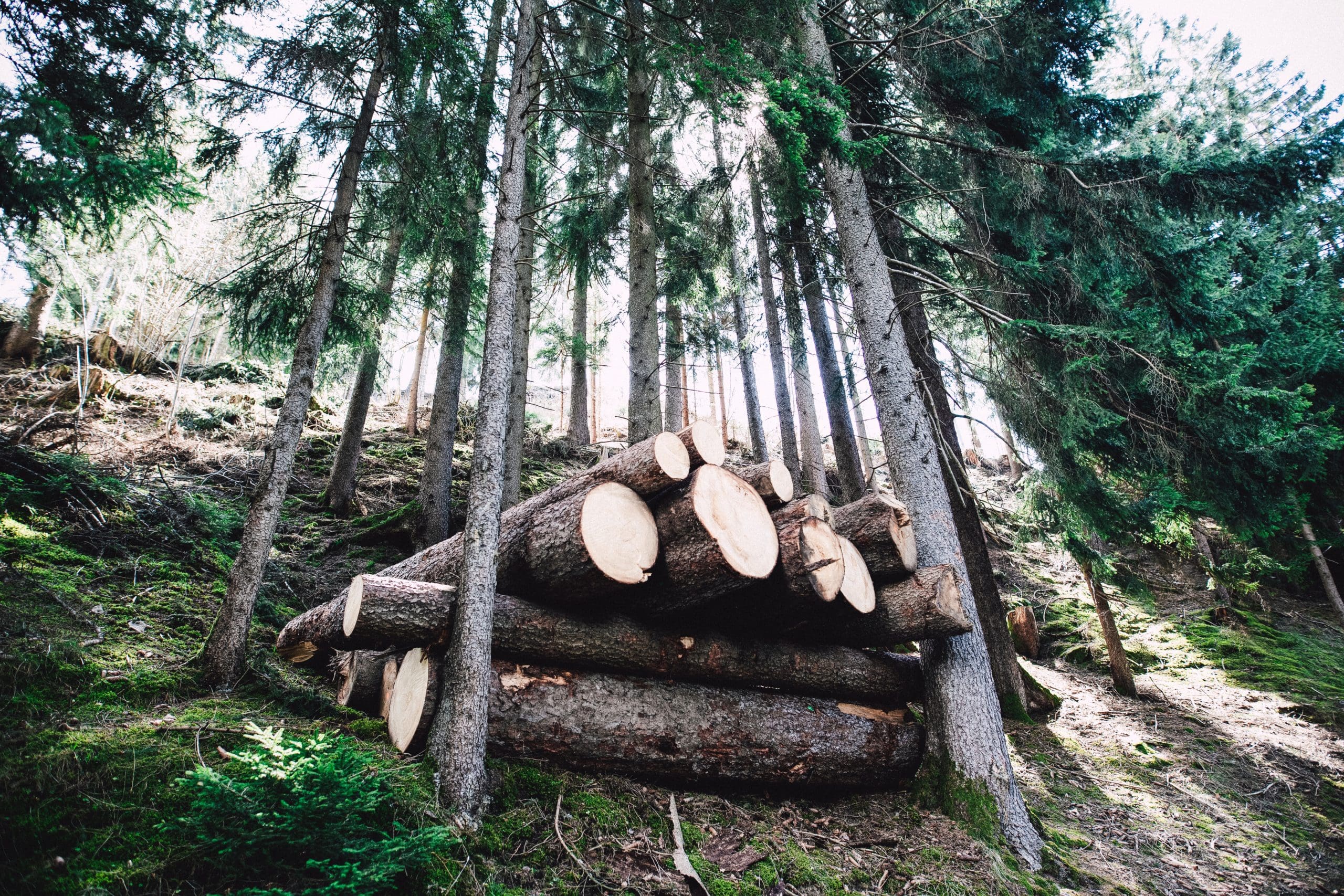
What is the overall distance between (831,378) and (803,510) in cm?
659

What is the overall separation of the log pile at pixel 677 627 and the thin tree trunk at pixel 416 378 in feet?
A: 29.3

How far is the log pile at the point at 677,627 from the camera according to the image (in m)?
3.81

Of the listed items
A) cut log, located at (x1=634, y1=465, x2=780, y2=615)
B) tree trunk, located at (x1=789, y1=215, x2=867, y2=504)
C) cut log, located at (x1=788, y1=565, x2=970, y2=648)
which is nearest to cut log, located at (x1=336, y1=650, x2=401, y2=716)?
cut log, located at (x1=634, y1=465, x2=780, y2=615)

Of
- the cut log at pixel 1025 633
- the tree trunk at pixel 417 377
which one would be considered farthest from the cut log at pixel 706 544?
the tree trunk at pixel 417 377

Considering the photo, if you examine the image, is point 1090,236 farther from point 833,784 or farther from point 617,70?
point 617,70

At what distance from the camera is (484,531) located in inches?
145

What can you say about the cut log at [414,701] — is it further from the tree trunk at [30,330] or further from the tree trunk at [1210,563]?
the tree trunk at [1210,563]

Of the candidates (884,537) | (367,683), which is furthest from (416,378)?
(884,537)

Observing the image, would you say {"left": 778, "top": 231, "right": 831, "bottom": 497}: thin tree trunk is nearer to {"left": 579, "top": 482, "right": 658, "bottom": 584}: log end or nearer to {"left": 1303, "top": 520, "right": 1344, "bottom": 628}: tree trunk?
{"left": 579, "top": 482, "right": 658, "bottom": 584}: log end

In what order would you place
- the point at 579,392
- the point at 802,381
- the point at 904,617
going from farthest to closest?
the point at 579,392, the point at 802,381, the point at 904,617

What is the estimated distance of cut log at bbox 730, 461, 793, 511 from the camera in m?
4.69

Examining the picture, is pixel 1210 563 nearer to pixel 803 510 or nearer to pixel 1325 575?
pixel 1325 575

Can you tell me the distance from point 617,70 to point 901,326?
7092mm

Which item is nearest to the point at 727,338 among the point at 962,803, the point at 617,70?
the point at 617,70
